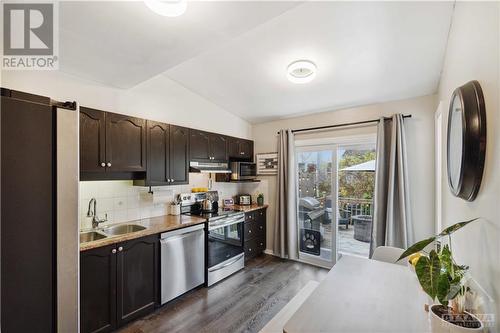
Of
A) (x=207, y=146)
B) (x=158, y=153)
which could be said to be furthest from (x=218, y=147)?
(x=158, y=153)

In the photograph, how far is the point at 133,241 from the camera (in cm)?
213

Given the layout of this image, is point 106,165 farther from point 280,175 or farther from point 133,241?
point 280,175

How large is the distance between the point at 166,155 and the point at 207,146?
27.4 inches

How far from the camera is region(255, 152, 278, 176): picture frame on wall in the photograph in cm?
398

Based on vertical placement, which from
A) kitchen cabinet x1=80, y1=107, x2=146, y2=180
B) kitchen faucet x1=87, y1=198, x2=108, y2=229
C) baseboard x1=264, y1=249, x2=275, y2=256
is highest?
kitchen cabinet x1=80, y1=107, x2=146, y2=180

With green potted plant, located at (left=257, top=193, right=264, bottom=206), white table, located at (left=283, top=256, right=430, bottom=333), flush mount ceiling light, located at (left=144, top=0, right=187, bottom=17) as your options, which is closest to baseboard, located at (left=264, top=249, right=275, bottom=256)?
green potted plant, located at (left=257, top=193, right=264, bottom=206)

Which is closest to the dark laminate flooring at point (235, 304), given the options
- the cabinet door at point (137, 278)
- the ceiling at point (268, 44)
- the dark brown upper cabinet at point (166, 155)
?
the cabinet door at point (137, 278)

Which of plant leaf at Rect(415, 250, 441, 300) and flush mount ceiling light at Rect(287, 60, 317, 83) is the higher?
flush mount ceiling light at Rect(287, 60, 317, 83)

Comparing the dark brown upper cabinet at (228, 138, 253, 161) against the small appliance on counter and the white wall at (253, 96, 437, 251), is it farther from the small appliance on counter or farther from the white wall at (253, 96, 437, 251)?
the white wall at (253, 96, 437, 251)

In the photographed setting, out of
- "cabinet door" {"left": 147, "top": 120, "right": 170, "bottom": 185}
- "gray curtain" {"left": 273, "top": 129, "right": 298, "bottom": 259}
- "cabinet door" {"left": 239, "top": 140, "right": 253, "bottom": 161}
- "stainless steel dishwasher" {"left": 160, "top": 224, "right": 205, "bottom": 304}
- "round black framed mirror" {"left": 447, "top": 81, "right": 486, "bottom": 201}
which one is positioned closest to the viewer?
"round black framed mirror" {"left": 447, "top": 81, "right": 486, "bottom": 201}

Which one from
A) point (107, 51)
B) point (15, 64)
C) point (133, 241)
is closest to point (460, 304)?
point (133, 241)

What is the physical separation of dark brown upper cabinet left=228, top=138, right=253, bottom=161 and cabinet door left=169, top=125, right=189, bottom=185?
2.95 feet

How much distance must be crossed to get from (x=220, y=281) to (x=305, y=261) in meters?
1.48

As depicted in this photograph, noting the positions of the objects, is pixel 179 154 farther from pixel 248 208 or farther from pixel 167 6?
pixel 167 6
